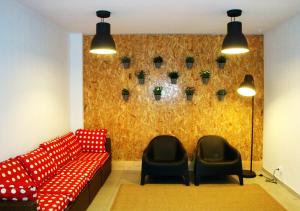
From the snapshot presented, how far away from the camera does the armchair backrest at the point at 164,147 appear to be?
5723 mm

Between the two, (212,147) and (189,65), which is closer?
(212,147)

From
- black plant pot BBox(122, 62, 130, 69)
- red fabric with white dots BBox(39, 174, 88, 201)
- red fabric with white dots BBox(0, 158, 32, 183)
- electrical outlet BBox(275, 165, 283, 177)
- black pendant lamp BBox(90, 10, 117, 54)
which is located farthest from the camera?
black plant pot BBox(122, 62, 130, 69)

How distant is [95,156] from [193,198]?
69.0 inches

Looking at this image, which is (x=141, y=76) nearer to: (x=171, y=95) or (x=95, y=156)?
(x=171, y=95)

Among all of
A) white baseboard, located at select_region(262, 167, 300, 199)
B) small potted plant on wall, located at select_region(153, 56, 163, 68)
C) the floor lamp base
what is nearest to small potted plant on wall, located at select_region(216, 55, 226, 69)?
small potted plant on wall, located at select_region(153, 56, 163, 68)

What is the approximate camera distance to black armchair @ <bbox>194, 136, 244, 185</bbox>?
5059mm

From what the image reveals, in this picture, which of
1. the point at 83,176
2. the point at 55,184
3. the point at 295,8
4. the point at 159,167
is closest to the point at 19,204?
the point at 55,184

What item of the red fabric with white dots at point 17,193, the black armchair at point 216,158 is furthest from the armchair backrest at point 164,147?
the red fabric with white dots at point 17,193

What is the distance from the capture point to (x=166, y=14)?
4.49 meters

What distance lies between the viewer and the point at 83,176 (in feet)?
13.4

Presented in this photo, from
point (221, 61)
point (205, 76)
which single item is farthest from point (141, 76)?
point (221, 61)

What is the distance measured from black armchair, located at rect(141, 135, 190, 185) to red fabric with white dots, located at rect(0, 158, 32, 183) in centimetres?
208

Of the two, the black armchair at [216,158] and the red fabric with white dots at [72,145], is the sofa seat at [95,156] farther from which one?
the black armchair at [216,158]

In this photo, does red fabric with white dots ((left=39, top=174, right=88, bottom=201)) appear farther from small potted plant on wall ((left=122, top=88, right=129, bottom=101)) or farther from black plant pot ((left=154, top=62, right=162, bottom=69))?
black plant pot ((left=154, top=62, right=162, bottom=69))
